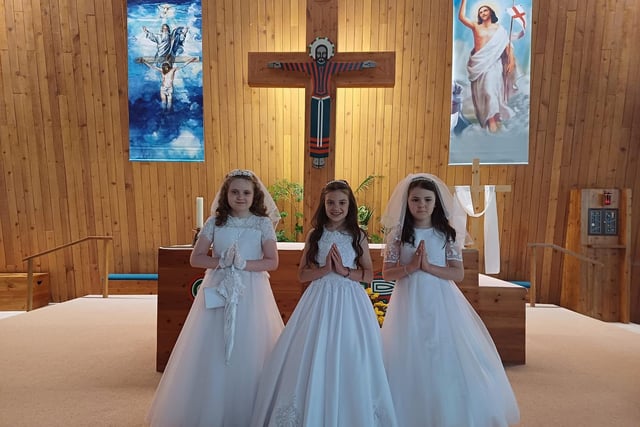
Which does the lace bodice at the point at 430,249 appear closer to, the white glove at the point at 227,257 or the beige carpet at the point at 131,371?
the white glove at the point at 227,257

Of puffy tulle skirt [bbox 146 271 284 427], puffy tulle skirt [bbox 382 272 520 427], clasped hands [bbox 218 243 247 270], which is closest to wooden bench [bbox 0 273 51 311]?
puffy tulle skirt [bbox 146 271 284 427]

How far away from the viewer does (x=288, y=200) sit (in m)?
7.00

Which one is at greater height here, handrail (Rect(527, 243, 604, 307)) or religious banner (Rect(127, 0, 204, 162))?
religious banner (Rect(127, 0, 204, 162))

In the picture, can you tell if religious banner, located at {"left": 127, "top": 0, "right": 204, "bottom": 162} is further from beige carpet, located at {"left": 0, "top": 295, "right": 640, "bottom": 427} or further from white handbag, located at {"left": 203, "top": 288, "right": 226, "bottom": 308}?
white handbag, located at {"left": 203, "top": 288, "right": 226, "bottom": 308}

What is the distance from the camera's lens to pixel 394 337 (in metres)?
2.48

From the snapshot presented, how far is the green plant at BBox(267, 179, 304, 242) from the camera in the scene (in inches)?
269

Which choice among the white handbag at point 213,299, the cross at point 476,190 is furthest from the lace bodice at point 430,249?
the cross at point 476,190

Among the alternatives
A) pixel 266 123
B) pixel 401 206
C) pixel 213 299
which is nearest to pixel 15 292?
pixel 266 123

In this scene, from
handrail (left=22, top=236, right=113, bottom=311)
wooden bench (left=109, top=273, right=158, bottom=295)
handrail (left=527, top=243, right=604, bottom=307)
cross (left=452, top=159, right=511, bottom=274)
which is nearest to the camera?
cross (left=452, top=159, right=511, bottom=274)

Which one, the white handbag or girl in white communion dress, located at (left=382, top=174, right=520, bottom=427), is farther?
the white handbag

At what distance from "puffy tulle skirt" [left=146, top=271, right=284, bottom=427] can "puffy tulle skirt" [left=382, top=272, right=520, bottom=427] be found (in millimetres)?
647

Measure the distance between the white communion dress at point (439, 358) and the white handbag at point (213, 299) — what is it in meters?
0.83

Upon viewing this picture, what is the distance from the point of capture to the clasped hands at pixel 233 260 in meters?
2.52

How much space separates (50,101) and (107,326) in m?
3.23
